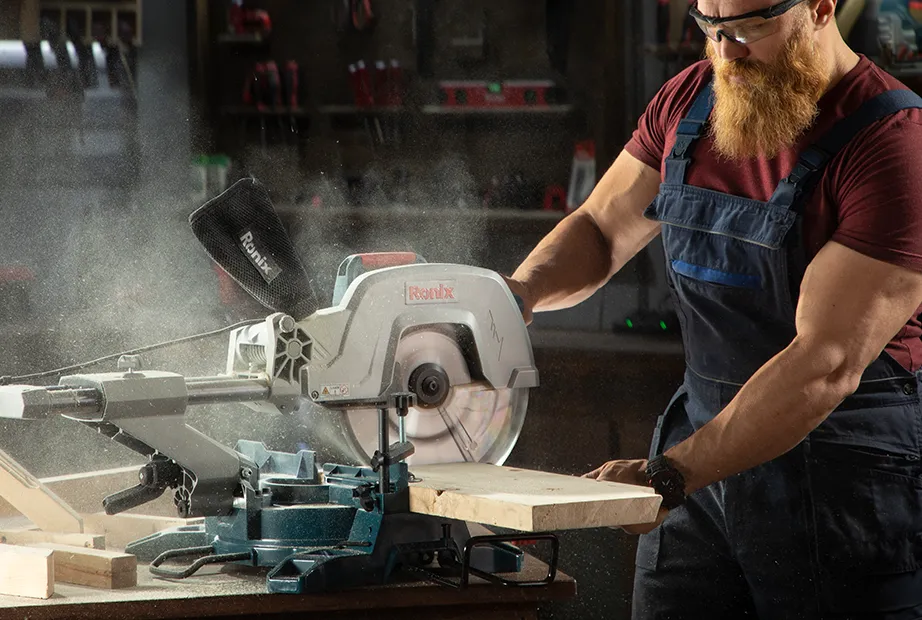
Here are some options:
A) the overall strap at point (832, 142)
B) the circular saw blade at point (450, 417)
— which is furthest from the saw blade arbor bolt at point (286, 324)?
the overall strap at point (832, 142)

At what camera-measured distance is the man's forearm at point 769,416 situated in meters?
1.72

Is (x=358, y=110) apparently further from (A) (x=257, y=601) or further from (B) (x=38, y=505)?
(A) (x=257, y=601)

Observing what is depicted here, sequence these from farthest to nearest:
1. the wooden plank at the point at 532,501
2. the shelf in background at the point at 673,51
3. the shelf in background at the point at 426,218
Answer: the shelf in background at the point at 673,51, the shelf in background at the point at 426,218, the wooden plank at the point at 532,501

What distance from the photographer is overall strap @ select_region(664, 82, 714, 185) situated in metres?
2.01

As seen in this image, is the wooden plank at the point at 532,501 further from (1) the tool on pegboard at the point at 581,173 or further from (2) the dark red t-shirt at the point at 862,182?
(1) the tool on pegboard at the point at 581,173

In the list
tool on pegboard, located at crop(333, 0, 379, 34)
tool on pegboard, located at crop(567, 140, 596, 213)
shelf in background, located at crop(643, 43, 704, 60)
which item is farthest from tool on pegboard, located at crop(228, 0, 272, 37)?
shelf in background, located at crop(643, 43, 704, 60)

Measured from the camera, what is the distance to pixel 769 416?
172 cm

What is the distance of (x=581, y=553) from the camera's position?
11.4 feet

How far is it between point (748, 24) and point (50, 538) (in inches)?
50.6

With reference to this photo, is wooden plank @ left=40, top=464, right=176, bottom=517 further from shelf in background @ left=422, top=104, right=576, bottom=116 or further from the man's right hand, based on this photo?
shelf in background @ left=422, top=104, right=576, bottom=116

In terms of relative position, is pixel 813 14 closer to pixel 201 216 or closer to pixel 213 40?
pixel 201 216

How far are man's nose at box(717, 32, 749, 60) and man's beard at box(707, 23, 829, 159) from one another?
0.05ft

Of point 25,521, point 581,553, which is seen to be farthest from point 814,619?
point 581,553

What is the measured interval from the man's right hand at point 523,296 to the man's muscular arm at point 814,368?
337 mm
